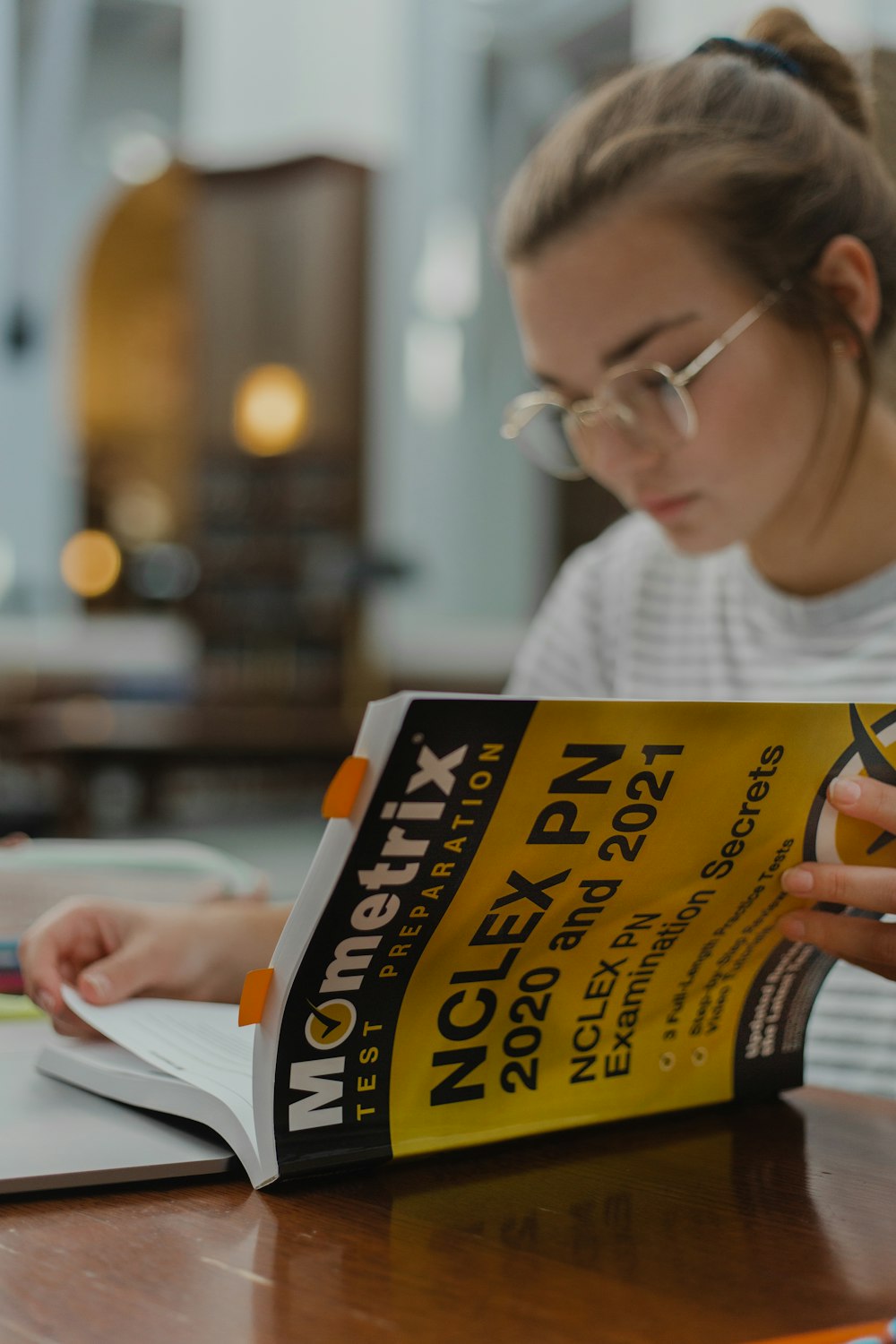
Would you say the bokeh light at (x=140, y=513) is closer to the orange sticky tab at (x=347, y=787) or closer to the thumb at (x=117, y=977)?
the thumb at (x=117, y=977)

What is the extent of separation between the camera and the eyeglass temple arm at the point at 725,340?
37.4 inches

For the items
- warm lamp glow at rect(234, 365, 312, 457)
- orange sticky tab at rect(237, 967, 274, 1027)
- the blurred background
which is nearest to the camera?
orange sticky tab at rect(237, 967, 274, 1027)

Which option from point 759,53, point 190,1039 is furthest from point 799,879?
point 759,53

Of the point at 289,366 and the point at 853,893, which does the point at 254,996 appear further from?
the point at 289,366

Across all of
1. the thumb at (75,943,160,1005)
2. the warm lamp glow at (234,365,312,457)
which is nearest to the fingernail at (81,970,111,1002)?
the thumb at (75,943,160,1005)

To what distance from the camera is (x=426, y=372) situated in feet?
15.6

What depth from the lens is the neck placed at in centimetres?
105

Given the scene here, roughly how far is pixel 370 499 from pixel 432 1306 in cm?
437

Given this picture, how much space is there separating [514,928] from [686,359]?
0.56 m

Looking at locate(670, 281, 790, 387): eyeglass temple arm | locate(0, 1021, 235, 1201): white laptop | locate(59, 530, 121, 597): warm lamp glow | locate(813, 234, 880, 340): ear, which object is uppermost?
locate(813, 234, 880, 340): ear

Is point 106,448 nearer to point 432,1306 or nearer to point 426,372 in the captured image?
point 426,372

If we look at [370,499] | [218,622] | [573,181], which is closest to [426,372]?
[370,499]

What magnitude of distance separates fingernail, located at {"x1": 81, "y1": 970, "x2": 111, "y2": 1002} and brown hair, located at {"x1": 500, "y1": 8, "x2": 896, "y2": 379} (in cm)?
62

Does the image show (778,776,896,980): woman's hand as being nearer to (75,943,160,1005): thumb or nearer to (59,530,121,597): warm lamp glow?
(75,943,160,1005): thumb
